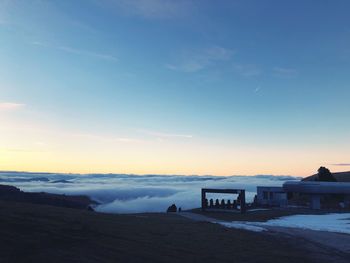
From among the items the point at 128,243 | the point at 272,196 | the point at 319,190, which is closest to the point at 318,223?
the point at 319,190

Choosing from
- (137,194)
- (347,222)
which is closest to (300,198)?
(347,222)

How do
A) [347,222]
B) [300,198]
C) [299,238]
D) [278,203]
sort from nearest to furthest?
[299,238], [347,222], [278,203], [300,198]

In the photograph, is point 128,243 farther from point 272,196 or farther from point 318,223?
point 272,196

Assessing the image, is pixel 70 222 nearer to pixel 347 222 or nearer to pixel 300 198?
pixel 347 222

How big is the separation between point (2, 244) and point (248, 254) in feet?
29.1

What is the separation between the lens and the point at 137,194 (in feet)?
340

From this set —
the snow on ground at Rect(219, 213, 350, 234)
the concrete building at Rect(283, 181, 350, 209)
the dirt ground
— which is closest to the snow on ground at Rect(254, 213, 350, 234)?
the snow on ground at Rect(219, 213, 350, 234)

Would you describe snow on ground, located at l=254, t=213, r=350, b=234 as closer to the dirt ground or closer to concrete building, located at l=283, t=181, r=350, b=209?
the dirt ground

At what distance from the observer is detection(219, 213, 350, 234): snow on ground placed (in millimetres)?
25156

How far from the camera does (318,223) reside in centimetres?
2928

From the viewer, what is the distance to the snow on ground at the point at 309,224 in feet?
82.5

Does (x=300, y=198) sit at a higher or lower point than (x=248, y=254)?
higher

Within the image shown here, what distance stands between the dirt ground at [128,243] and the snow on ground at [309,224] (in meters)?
3.66

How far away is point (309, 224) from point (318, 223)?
1386 millimetres
